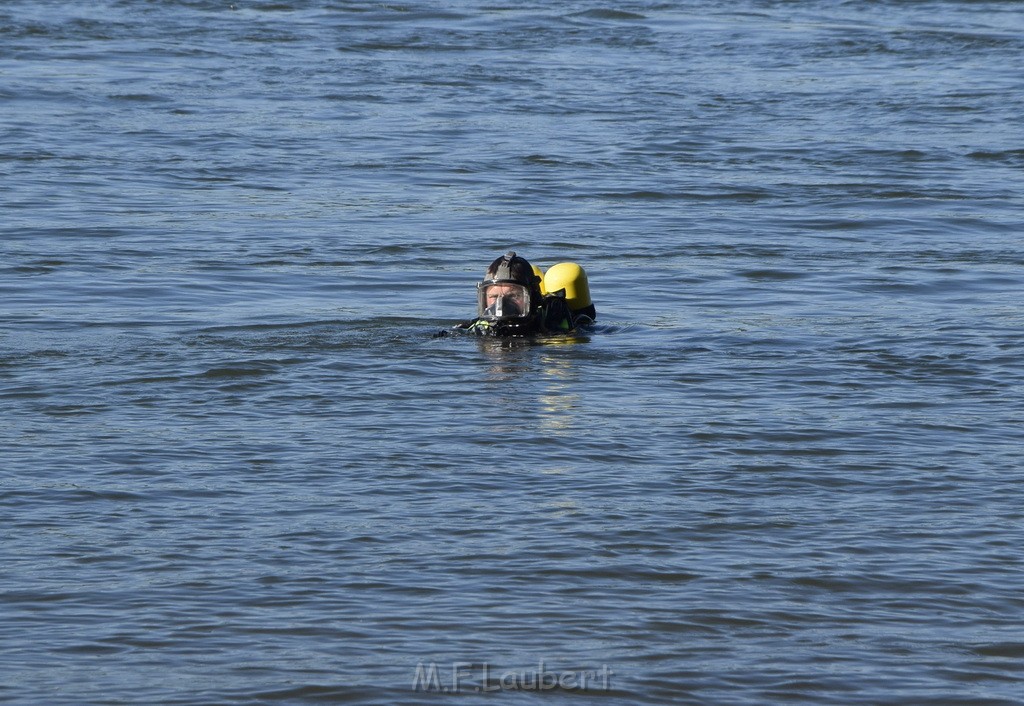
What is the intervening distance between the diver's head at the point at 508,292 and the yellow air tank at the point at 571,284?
1.48 feet

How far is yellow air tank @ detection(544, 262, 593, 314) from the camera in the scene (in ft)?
39.1

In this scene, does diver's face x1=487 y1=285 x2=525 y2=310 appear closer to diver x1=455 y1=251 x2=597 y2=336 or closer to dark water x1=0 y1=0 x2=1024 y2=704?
diver x1=455 y1=251 x2=597 y2=336

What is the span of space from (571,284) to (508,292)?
69 centimetres

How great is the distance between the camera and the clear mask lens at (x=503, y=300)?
11367mm

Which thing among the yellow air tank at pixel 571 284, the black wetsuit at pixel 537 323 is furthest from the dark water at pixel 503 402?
the yellow air tank at pixel 571 284

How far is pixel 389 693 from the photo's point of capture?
5.84 meters

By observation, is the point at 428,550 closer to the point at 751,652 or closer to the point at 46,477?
the point at 751,652

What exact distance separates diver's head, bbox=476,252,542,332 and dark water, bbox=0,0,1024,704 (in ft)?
0.70

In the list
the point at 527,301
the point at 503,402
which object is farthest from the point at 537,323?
the point at 503,402

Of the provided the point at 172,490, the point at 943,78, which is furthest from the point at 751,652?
the point at 943,78

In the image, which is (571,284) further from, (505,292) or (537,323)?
(505,292)

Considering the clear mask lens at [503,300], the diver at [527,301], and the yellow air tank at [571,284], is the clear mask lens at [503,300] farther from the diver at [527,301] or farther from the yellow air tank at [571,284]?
the yellow air tank at [571,284]

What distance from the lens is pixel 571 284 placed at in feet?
39.1

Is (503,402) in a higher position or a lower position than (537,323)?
lower
